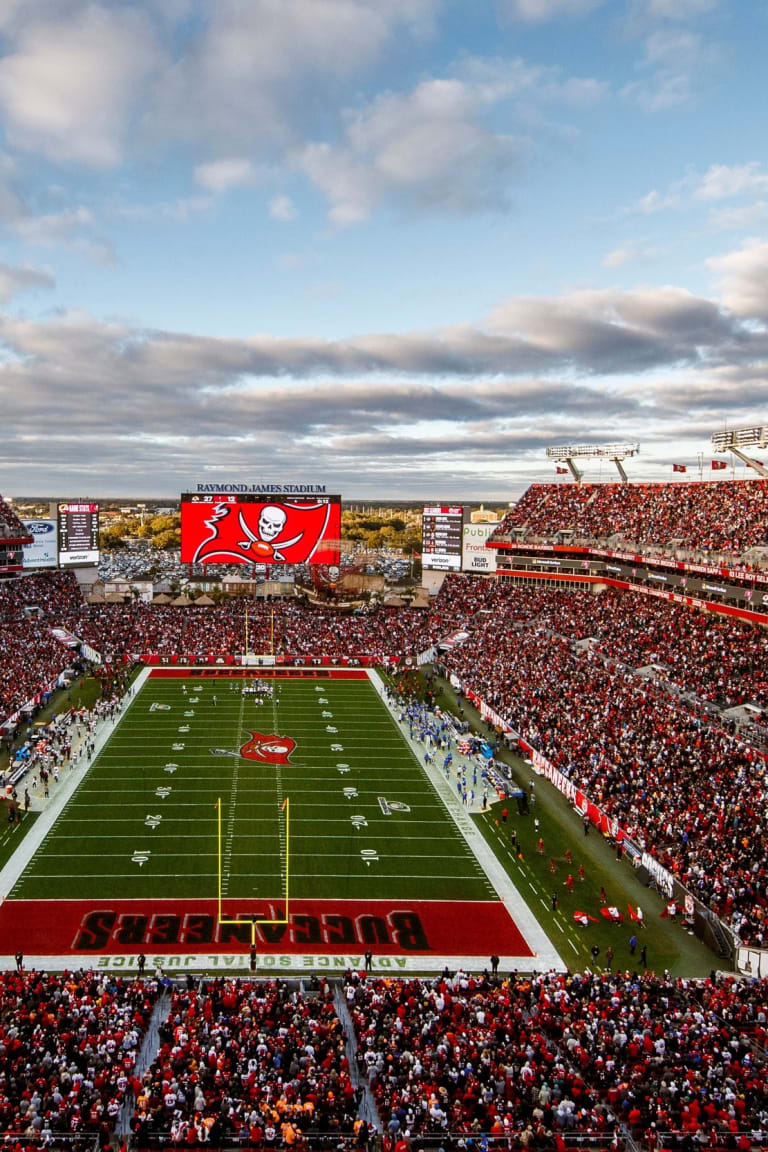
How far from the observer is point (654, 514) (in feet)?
158

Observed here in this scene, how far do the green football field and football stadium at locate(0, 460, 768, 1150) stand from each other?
13 cm

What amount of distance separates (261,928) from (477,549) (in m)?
42.8

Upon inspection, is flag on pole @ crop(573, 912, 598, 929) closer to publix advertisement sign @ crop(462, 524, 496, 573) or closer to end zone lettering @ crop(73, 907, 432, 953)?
end zone lettering @ crop(73, 907, 432, 953)

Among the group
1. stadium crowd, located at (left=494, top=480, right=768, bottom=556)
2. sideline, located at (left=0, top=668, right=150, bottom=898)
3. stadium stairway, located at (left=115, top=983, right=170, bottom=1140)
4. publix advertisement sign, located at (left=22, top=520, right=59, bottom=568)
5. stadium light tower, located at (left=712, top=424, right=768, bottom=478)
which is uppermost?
stadium light tower, located at (left=712, top=424, right=768, bottom=478)

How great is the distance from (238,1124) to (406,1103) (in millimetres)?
2326

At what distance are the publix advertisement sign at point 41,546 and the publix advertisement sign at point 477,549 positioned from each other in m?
29.6

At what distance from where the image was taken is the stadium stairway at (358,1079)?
1157 cm

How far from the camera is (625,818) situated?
890 inches

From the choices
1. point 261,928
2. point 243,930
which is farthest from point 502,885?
point 243,930

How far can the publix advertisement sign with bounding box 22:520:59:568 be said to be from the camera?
55188mm

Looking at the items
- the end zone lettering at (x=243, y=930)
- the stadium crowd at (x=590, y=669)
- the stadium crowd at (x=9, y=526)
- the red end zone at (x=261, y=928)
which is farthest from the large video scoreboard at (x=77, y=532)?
the end zone lettering at (x=243, y=930)

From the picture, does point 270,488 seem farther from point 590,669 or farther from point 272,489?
point 590,669

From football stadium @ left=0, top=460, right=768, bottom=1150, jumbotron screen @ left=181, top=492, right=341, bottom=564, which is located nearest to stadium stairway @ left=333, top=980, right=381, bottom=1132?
football stadium @ left=0, top=460, right=768, bottom=1150

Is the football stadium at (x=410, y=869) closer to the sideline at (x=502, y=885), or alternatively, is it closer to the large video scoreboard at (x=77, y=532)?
the sideline at (x=502, y=885)
